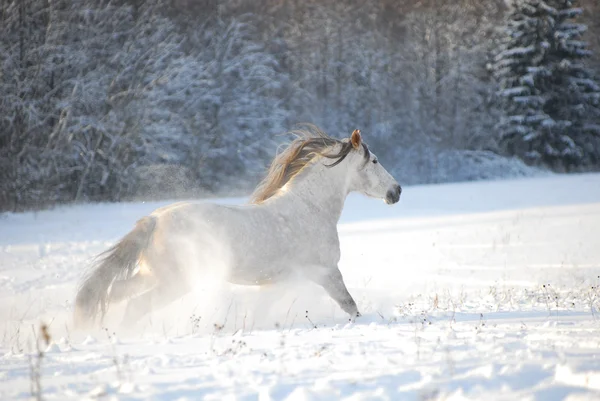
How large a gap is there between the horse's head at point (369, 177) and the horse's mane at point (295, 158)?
15 centimetres

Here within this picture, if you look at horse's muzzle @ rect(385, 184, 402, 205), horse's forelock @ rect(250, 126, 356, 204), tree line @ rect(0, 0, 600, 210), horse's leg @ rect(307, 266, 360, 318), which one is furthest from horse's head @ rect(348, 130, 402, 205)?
tree line @ rect(0, 0, 600, 210)

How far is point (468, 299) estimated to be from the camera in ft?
23.0

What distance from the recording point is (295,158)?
6.07 meters

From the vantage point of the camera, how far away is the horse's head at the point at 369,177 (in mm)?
6129

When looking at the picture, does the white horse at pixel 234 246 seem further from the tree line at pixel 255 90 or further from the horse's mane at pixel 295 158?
the tree line at pixel 255 90

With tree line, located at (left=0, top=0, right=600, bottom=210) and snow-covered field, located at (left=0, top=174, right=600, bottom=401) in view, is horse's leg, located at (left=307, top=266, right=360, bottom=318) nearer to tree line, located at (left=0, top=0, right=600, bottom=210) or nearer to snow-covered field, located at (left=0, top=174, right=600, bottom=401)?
snow-covered field, located at (left=0, top=174, right=600, bottom=401)

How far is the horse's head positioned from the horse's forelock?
5.8 inches

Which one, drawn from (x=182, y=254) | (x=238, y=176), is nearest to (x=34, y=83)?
(x=238, y=176)

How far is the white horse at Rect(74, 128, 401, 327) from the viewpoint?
4773 mm

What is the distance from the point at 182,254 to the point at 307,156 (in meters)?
1.87

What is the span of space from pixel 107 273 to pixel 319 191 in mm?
2159

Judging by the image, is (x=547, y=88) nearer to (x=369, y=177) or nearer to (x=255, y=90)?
(x=255, y=90)

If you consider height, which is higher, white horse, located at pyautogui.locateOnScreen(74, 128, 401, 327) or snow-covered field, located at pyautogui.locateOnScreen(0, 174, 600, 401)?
white horse, located at pyautogui.locateOnScreen(74, 128, 401, 327)

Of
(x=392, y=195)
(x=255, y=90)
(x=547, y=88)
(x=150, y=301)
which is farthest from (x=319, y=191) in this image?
(x=547, y=88)
